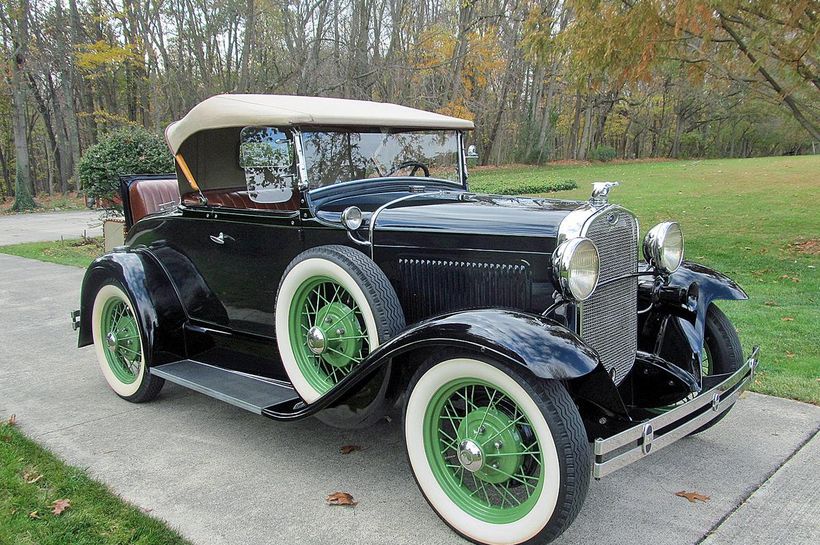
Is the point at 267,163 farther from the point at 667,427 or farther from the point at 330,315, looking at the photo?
the point at 667,427

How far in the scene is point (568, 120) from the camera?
44188mm

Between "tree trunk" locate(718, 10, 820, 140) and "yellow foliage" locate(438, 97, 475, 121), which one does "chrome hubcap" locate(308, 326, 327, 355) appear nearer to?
"tree trunk" locate(718, 10, 820, 140)

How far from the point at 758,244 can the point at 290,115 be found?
9.17m

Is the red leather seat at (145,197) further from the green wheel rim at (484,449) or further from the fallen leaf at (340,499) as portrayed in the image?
the green wheel rim at (484,449)

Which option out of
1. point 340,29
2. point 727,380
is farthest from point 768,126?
point 727,380

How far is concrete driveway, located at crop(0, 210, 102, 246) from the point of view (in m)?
13.9

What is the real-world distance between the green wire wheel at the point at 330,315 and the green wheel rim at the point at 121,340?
4.82 feet

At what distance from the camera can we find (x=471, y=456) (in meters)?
2.62

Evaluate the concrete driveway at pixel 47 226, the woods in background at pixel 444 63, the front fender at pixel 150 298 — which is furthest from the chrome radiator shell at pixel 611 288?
the concrete driveway at pixel 47 226

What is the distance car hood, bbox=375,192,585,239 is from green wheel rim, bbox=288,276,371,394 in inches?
17.6

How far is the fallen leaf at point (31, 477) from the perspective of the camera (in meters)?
3.19

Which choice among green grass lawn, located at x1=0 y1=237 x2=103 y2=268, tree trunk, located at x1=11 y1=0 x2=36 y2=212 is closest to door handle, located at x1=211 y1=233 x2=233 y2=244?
green grass lawn, located at x1=0 y1=237 x2=103 y2=268

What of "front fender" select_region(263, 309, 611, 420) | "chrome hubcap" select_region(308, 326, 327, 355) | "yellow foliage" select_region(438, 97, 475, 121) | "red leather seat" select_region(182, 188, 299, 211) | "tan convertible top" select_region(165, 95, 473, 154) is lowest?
"chrome hubcap" select_region(308, 326, 327, 355)

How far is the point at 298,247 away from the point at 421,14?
21968 mm
